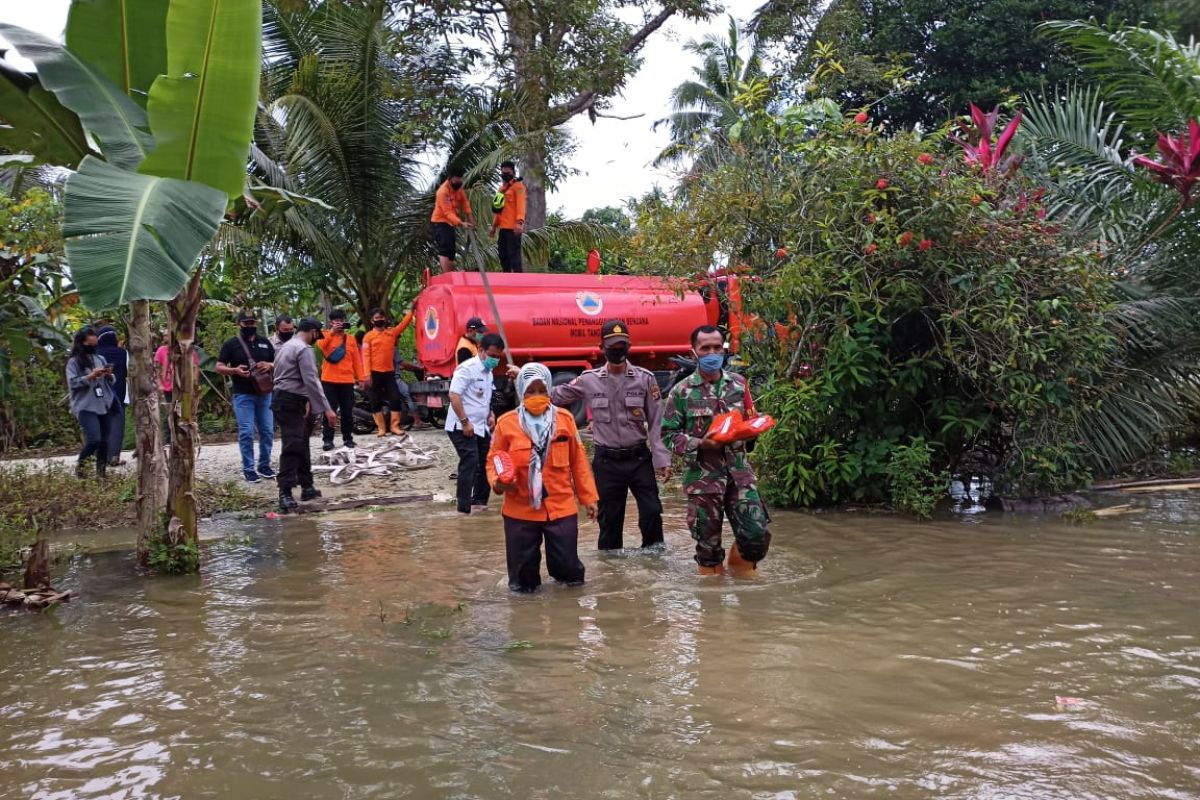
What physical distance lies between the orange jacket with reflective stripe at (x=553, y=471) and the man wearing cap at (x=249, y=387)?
16.6 ft

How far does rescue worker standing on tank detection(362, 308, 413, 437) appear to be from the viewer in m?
13.3

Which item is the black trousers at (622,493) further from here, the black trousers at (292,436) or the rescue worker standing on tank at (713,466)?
the black trousers at (292,436)

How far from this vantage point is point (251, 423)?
11.1 m

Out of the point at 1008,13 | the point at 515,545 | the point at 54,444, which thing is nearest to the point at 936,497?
the point at 515,545

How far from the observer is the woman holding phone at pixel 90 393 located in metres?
10.9

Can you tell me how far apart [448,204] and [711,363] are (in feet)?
24.3

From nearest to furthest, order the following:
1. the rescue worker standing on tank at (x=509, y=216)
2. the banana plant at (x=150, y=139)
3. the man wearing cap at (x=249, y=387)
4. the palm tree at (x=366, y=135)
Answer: the banana plant at (x=150, y=139), the man wearing cap at (x=249, y=387), the rescue worker standing on tank at (x=509, y=216), the palm tree at (x=366, y=135)

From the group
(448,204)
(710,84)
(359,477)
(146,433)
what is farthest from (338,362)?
(710,84)

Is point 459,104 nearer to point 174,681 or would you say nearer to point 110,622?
point 110,622

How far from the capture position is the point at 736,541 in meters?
6.76

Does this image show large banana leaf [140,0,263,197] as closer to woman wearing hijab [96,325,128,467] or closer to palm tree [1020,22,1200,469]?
woman wearing hijab [96,325,128,467]

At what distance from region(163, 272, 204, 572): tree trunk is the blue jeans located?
3781 mm

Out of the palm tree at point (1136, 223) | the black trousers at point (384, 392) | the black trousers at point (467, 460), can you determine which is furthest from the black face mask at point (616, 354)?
the black trousers at point (384, 392)

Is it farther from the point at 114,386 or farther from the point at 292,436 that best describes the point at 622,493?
the point at 114,386
